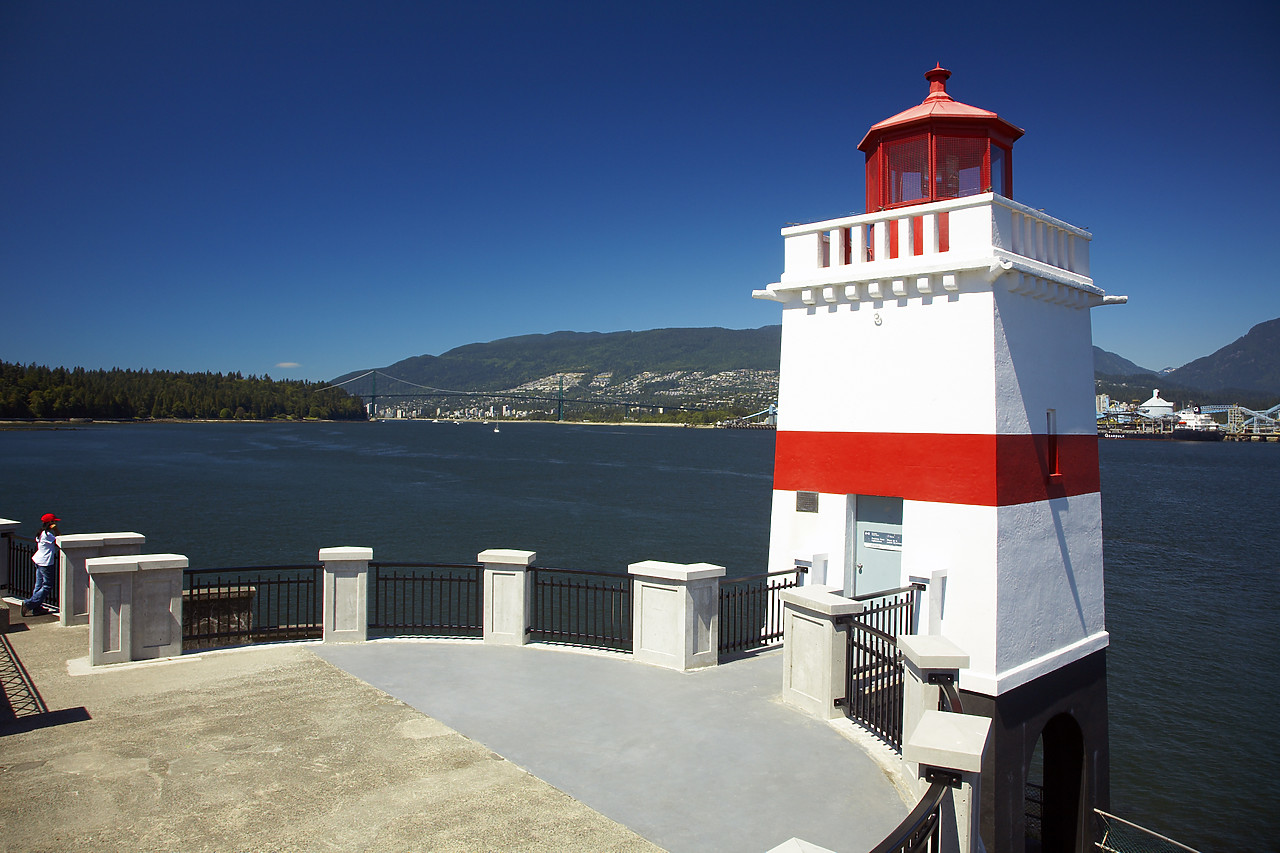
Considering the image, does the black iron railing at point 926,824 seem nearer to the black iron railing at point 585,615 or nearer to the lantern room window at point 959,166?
the black iron railing at point 585,615

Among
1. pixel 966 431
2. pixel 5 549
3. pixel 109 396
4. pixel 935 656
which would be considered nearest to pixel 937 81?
pixel 966 431

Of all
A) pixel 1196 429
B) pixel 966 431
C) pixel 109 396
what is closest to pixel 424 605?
pixel 966 431

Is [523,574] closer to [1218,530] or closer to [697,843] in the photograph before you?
[697,843]

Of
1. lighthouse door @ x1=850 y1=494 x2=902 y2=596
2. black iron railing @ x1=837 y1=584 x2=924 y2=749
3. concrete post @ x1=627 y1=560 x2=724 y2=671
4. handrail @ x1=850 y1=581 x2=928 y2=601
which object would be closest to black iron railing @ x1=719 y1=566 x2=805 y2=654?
concrete post @ x1=627 y1=560 x2=724 y2=671

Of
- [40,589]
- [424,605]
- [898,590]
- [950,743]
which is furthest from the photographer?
[424,605]

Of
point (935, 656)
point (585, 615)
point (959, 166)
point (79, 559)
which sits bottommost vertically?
point (585, 615)

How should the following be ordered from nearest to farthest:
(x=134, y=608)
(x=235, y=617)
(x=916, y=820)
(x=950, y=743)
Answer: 1. (x=916, y=820)
2. (x=950, y=743)
3. (x=134, y=608)
4. (x=235, y=617)

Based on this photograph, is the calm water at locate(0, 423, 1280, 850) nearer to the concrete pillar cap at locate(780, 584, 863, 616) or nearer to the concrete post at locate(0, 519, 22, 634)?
the concrete pillar cap at locate(780, 584, 863, 616)

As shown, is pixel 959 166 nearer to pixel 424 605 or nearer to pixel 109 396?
pixel 424 605

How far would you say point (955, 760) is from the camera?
407 centimetres

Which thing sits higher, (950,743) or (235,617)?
(950,743)

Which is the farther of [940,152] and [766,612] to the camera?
[766,612]

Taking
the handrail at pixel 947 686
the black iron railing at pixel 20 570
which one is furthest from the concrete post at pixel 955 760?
the black iron railing at pixel 20 570

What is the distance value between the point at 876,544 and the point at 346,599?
22.8 ft
